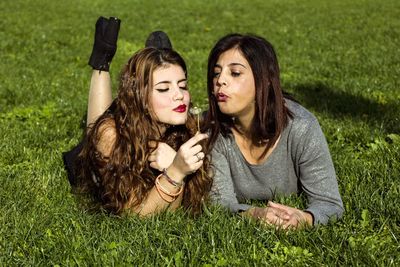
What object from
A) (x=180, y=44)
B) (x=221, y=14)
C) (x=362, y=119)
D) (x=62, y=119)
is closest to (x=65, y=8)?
(x=221, y=14)

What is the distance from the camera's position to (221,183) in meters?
4.34

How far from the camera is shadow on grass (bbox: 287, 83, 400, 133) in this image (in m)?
6.64

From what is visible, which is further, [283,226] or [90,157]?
[90,157]

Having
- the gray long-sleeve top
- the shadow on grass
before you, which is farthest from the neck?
the shadow on grass

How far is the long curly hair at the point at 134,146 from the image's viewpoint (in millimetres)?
4156

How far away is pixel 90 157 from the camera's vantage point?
446 cm

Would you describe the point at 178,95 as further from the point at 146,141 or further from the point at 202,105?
the point at 202,105

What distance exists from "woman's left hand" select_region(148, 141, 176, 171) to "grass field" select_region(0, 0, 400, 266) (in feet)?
1.36

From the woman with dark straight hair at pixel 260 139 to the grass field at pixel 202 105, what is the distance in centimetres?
21

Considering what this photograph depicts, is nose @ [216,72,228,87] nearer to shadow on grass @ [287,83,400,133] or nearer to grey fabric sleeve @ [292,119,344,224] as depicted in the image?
grey fabric sleeve @ [292,119,344,224]

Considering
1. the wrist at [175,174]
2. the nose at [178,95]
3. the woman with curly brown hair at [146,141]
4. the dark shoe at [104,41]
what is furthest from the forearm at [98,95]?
the wrist at [175,174]

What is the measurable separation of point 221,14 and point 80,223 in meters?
17.8

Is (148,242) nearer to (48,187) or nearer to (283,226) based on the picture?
(283,226)

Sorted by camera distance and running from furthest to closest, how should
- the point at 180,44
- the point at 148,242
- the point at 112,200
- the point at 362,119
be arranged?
the point at 180,44, the point at 362,119, the point at 112,200, the point at 148,242
